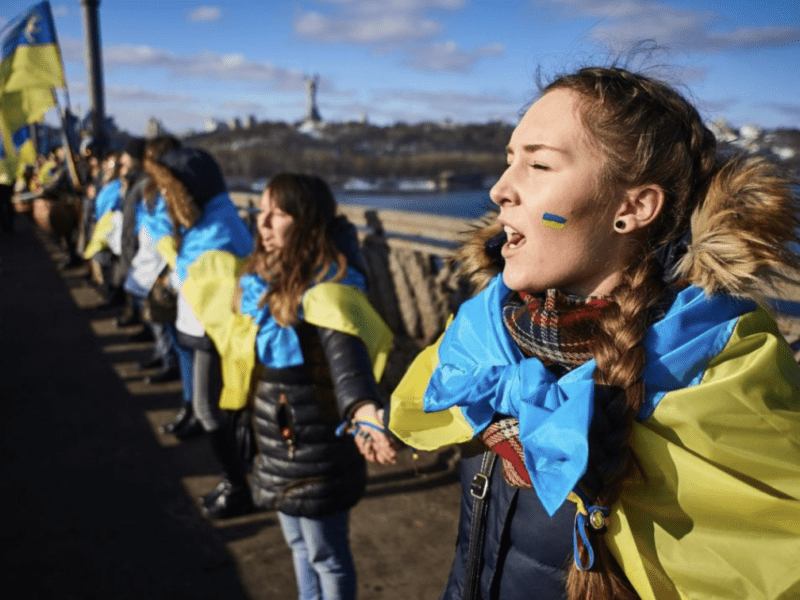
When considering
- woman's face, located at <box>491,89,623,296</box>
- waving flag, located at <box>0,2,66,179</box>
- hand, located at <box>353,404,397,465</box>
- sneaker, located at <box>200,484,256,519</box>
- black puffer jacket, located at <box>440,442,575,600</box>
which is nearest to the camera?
woman's face, located at <box>491,89,623,296</box>

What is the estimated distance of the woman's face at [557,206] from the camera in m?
1.28

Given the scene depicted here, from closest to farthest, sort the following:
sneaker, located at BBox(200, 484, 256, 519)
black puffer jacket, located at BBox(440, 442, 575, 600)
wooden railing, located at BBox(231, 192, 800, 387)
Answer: black puffer jacket, located at BBox(440, 442, 575, 600), sneaker, located at BBox(200, 484, 256, 519), wooden railing, located at BBox(231, 192, 800, 387)

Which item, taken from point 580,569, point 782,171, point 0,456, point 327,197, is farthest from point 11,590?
point 782,171

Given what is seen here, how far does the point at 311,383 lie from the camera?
2.52 m

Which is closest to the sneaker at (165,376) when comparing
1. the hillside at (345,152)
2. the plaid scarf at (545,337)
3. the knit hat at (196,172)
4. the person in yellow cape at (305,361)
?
the knit hat at (196,172)

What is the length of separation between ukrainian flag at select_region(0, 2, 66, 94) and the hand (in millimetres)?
6860

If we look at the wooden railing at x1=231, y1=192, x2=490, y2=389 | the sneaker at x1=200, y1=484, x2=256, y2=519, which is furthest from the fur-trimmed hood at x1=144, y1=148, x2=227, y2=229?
the sneaker at x1=200, y1=484, x2=256, y2=519

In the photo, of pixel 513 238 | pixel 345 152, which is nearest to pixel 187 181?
pixel 513 238

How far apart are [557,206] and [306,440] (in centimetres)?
158

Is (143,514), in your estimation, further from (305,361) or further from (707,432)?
(707,432)

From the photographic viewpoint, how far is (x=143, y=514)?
3875 mm

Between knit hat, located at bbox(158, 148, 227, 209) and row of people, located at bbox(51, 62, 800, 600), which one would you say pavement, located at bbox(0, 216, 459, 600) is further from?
knit hat, located at bbox(158, 148, 227, 209)

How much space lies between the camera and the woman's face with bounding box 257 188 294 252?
2.56 m

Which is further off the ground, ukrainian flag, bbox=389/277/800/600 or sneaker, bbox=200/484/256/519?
ukrainian flag, bbox=389/277/800/600
